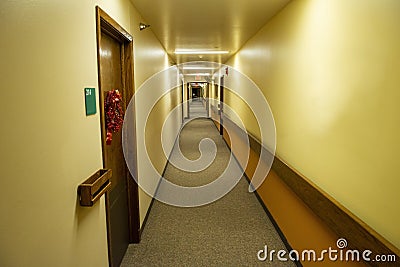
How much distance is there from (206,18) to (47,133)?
2.55 meters

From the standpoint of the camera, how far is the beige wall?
0.86 m

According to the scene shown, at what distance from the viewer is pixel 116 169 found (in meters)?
2.34

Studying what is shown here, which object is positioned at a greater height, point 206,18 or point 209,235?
point 206,18

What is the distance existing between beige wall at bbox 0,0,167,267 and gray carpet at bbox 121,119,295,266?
3.63 ft

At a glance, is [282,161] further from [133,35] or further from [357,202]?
[133,35]

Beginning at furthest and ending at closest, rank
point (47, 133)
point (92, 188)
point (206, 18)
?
point (206, 18)
point (92, 188)
point (47, 133)

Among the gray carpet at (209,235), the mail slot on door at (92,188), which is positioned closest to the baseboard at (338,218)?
the gray carpet at (209,235)

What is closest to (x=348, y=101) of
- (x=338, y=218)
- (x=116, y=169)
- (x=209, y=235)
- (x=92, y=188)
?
(x=338, y=218)

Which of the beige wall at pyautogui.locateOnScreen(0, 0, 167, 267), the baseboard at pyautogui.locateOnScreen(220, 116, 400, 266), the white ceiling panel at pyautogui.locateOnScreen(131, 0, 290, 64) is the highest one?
the white ceiling panel at pyautogui.locateOnScreen(131, 0, 290, 64)

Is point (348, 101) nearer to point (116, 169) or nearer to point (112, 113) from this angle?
point (112, 113)

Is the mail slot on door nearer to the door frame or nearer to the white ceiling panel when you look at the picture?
the door frame

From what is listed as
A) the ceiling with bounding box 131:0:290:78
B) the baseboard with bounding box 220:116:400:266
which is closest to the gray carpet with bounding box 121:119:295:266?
the baseboard with bounding box 220:116:400:266

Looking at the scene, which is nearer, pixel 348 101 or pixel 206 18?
pixel 348 101

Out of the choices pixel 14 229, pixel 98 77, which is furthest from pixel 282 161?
pixel 14 229
